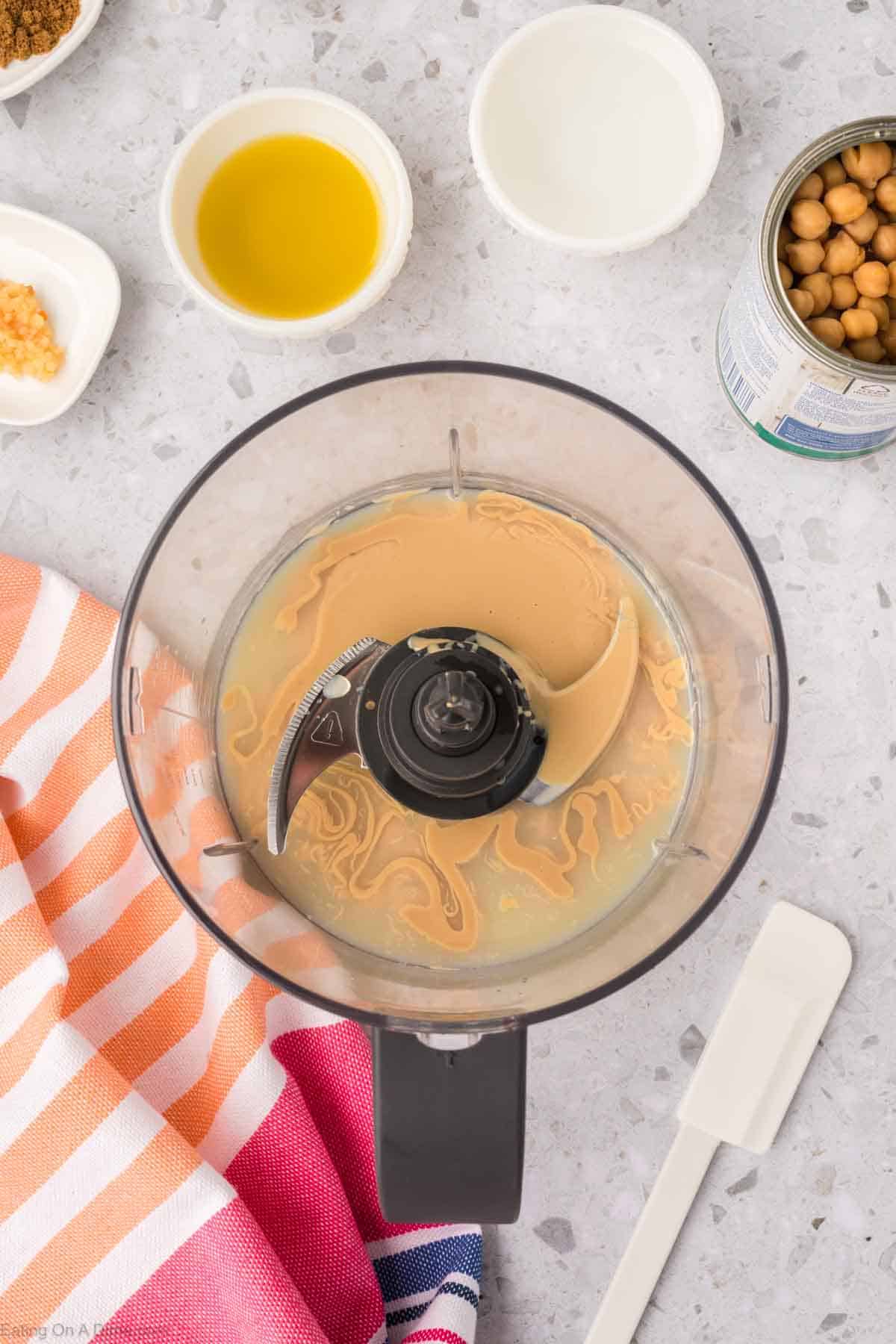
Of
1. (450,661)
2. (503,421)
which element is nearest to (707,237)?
(503,421)

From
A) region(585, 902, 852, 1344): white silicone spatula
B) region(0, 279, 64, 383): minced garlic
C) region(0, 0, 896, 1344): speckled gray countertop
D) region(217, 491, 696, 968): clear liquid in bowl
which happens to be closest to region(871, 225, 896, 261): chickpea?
region(0, 0, 896, 1344): speckled gray countertop

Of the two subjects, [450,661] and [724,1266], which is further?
[724,1266]

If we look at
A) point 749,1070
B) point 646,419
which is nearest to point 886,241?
point 646,419

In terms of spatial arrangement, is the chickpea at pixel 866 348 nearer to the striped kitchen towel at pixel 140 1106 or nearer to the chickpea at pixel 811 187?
the chickpea at pixel 811 187

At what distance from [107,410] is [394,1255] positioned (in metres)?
0.57

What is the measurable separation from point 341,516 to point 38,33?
356 millimetres

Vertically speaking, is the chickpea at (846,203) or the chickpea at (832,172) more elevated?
the chickpea at (832,172)

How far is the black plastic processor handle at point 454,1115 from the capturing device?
23.1 inches

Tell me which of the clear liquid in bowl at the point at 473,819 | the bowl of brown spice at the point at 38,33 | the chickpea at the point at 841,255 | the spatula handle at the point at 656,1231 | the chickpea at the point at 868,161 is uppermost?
the bowl of brown spice at the point at 38,33

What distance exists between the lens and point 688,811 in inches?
25.9

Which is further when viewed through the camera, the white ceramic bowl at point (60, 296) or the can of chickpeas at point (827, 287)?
the white ceramic bowl at point (60, 296)

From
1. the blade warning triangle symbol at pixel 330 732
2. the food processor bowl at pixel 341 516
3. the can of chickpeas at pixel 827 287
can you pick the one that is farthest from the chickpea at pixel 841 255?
the blade warning triangle symbol at pixel 330 732

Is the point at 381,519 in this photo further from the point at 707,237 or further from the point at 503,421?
the point at 707,237

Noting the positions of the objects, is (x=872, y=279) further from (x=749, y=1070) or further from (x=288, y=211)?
(x=749, y=1070)
